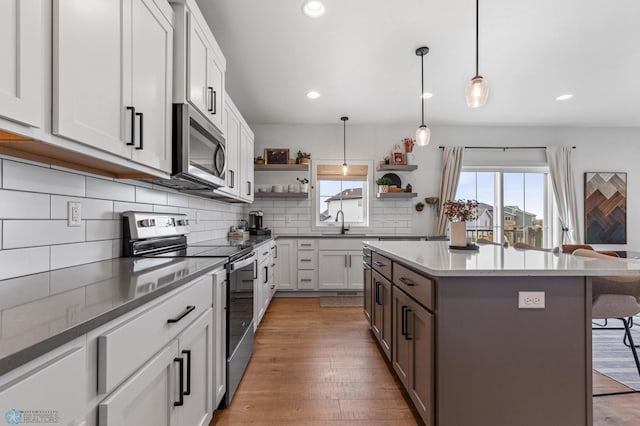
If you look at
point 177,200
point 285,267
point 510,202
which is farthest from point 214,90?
point 510,202

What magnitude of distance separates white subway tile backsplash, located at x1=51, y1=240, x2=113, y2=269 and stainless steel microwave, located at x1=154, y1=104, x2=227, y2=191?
48cm

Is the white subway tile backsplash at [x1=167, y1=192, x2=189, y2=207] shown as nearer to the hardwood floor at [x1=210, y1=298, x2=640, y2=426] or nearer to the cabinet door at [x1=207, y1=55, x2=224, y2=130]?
the cabinet door at [x1=207, y1=55, x2=224, y2=130]

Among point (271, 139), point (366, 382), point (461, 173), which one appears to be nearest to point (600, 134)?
point (461, 173)

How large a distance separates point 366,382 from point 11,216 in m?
2.08

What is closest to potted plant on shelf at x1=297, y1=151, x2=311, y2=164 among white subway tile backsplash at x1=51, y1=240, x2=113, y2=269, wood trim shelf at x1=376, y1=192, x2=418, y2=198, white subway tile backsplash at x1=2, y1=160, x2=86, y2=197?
wood trim shelf at x1=376, y1=192, x2=418, y2=198

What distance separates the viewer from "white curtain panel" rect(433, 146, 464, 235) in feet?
16.2

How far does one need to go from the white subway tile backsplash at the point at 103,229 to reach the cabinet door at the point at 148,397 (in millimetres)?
771

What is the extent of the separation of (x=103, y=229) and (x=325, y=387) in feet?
5.38

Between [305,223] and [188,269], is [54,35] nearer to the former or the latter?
[188,269]

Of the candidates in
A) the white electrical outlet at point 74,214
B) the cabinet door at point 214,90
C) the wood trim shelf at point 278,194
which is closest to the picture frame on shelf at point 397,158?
the wood trim shelf at point 278,194

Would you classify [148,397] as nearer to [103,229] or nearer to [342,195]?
[103,229]

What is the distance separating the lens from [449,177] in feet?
16.3

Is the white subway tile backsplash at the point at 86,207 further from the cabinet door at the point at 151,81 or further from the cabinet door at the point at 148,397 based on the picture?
the cabinet door at the point at 148,397

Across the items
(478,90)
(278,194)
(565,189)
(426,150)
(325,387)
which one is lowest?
(325,387)
